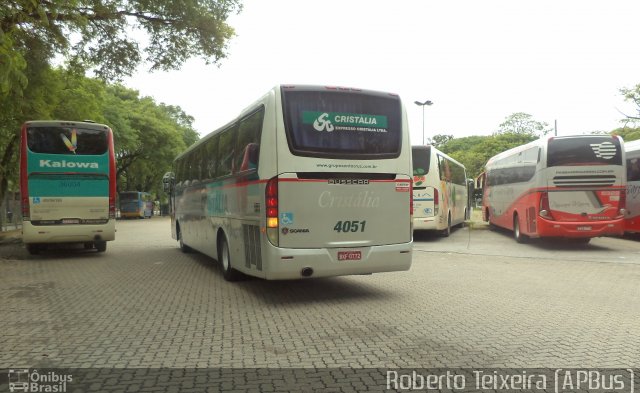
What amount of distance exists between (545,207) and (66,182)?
13.0m

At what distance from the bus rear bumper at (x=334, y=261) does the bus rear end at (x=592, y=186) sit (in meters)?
8.19

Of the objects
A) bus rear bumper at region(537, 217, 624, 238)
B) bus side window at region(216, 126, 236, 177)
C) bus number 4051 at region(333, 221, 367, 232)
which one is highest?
bus side window at region(216, 126, 236, 177)

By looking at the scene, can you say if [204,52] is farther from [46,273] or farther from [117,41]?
[46,273]

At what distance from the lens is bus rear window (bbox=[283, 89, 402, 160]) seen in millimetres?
7137

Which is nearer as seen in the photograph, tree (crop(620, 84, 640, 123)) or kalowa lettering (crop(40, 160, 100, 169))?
kalowa lettering (crop(40, 160, 100, 169))

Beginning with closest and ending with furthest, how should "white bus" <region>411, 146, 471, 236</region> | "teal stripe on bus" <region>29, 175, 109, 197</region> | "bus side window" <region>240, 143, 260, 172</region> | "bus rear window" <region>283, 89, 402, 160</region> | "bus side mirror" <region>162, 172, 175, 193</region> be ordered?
"bus rear window" <region>283, 89, 402, 160</region> < "bus side window" <region>240, 143, 260, 172</region> < "teal stripe on bus" <region>29, 175, 109, 197</region> < "bus side mirror" <region>162, 172, 175, 193</region> < "white bus" <region>411, 146, 471, 236</region>

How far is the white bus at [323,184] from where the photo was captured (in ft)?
23.0

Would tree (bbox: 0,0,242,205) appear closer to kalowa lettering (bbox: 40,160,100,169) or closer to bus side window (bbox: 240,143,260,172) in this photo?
kalowa lettering (bbox: 40,160,100,169)

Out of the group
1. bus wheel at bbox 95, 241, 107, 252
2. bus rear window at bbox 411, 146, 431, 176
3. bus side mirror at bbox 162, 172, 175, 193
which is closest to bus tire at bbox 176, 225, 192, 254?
bus side mirror at bbox 162, 172, 175, 193

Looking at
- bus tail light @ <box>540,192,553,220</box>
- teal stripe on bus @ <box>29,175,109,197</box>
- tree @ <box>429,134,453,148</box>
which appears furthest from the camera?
tree @ <box>429,134,453,148</box>

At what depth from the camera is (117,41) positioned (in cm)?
1546

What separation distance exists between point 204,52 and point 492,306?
12474mm

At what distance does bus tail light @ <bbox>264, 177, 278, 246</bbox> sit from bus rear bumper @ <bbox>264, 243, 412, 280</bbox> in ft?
0.55

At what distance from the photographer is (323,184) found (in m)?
7.18
